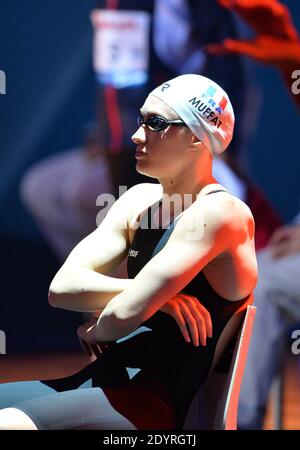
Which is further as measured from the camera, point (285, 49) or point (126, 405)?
point (285, 49)

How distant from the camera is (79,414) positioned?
1.96 meters

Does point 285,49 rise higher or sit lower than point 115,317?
higher

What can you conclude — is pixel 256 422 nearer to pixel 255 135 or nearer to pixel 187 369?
pixel 255 135

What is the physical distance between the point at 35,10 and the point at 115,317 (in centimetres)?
393

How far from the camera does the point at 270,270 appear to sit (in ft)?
16.4

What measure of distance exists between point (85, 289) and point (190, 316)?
267 mm

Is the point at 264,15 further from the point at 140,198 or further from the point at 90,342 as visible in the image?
the point at 90,342

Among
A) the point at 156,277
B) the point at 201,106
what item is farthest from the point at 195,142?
the point at 156,277

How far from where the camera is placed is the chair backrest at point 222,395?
208 cm

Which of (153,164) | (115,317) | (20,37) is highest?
(20,37)

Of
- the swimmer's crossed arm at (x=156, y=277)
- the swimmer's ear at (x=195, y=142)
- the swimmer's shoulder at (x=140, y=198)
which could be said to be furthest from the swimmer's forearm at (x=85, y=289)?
the swimmer's ear at (x=195, y=142)
